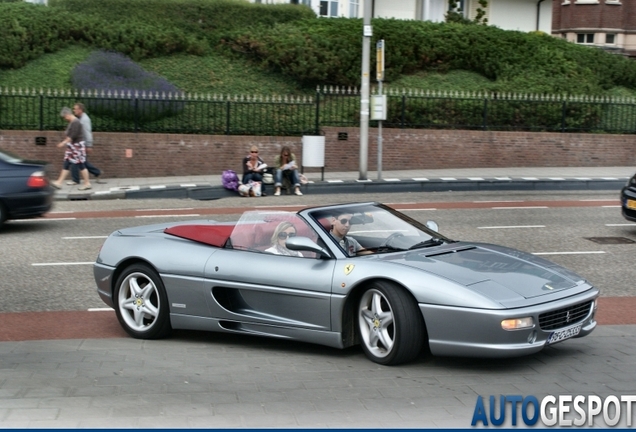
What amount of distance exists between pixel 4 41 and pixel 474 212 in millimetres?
16381

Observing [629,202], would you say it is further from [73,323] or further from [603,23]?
[603,23]

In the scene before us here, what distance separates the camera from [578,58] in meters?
31.5

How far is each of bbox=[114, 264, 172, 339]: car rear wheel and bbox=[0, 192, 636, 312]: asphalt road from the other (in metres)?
1.43

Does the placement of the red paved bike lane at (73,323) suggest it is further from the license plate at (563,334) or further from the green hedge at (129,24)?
the green hedge at (129,24)

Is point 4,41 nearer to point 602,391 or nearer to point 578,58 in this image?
point 578,58

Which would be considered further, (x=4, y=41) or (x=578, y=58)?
(x=578, y=58)

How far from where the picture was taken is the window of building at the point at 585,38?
5191 cm

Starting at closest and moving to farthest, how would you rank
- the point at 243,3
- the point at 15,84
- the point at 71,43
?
the point at 15,84 < the point at 71,43 < the point at 243,3

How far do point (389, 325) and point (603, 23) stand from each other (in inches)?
1879

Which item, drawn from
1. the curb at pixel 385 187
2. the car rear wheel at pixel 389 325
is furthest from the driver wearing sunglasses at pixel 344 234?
Answer: the curb at pixel 385 187

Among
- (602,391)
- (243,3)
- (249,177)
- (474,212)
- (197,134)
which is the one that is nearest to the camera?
(602,391)

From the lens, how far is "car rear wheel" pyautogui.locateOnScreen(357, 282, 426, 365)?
686 cm

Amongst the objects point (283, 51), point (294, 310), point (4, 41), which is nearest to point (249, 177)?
point (283, 51)

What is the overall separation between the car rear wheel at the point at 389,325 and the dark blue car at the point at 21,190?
29.6 feet
